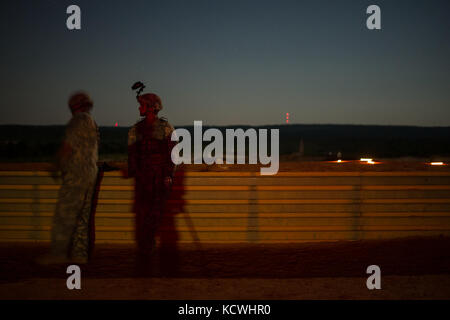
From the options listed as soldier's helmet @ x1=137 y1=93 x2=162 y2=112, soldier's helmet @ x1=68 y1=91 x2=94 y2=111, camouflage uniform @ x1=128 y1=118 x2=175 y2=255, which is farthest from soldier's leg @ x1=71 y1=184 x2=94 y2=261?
soldier's helmet @ x1=137 y1=93 x2=162 y2=112

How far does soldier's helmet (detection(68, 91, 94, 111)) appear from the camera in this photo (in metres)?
4.99

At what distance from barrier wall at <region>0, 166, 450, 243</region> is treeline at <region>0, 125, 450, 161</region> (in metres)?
1.34

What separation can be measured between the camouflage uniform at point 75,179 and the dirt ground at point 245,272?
0.50 m

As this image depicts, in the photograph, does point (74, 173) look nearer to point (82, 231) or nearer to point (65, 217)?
point (65, 217)

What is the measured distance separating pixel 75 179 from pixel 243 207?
8.37 feet

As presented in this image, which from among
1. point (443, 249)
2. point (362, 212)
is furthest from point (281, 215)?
point (443, 249)

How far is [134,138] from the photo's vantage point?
4980 mm

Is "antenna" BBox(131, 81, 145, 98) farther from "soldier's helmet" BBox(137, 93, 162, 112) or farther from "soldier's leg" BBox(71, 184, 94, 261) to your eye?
"soldier's leg" BBox(71, 184, 94, 261)

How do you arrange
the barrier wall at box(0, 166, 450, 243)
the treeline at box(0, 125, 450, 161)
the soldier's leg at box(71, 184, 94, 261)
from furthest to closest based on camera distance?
the treeline at box(0, 125, 450, 161) < the barrier wall at box(0, 166, 450, 243) < the soldier's leg at box(71, 184, 94, 261)

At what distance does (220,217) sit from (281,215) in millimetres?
947

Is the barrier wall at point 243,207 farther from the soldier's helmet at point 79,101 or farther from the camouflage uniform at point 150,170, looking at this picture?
the soldier's helmet at point 79,101

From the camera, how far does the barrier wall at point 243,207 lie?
6.27 m

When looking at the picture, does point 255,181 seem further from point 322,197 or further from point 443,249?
point 443,249

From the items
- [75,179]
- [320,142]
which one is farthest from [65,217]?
[320,142]
